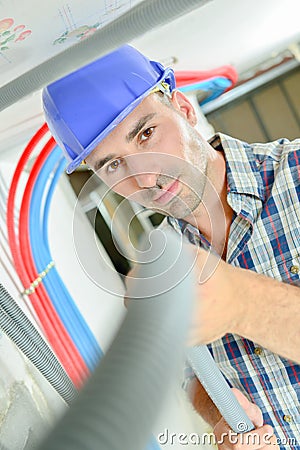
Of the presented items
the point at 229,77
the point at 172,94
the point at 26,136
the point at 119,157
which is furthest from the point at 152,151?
the point at 229,77

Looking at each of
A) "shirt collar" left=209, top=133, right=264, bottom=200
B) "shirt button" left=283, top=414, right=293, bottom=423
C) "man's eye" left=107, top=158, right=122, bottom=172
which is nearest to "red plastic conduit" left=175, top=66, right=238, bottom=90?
"shirt collar" left=209, top=133, right=264, bottom=200

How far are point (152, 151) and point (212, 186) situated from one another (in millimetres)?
146

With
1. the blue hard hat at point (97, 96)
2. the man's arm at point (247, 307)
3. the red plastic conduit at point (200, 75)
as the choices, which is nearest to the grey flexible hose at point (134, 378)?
the man's arm at point (247, 307)

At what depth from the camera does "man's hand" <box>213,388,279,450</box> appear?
937 mm

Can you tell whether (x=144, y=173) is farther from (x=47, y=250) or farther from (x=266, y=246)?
(x=47, y=250)

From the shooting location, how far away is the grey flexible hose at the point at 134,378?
0.24m

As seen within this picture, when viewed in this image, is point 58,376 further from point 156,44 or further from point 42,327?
point 156,44

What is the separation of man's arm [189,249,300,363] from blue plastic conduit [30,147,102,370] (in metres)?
0.68

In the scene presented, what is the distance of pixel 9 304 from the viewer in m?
0.87

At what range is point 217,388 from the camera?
79 cm

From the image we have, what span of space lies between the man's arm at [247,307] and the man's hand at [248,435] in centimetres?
24

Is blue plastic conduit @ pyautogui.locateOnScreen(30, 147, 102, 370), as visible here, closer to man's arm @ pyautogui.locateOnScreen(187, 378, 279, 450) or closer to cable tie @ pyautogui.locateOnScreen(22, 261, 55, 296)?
cable tie @ pyautogui.locateOnScreen(22, 261, 55, 296)

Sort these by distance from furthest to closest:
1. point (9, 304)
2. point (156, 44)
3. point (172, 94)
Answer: point (156, 44) < point (172, 94) < point (9, 304)

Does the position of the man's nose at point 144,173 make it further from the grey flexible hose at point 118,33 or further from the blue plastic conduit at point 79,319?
the blue plastic conduit at point 79,319
